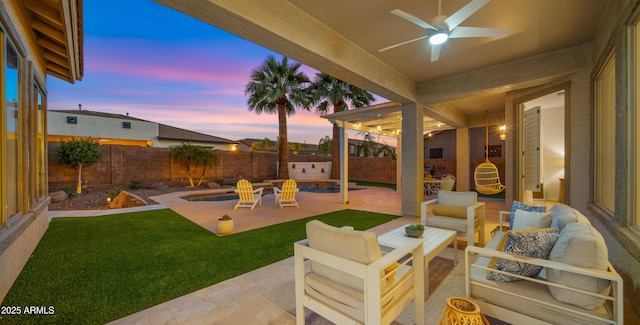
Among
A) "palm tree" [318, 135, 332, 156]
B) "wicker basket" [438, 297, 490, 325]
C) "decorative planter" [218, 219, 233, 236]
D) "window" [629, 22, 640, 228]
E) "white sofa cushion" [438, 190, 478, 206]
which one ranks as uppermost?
"palm tree" [318, 135, 332, 156]

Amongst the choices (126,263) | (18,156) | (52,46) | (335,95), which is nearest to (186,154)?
(335,95)

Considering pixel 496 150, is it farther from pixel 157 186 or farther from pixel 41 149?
pixel 41 149

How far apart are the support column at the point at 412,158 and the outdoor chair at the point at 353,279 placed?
4.38m

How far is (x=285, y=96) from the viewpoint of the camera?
13.6m

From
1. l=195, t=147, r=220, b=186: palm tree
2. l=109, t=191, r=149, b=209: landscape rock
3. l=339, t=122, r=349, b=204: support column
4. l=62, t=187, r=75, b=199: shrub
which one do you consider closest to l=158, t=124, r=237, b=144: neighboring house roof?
l=195, t=147, r=220, b=186: palm tree

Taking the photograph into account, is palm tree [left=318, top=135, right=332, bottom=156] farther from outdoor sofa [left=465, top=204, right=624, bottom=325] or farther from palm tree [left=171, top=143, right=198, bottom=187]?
outdoor sofa [left=465, top=204, right=624, bottom=325]

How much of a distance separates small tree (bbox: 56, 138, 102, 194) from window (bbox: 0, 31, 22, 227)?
27.8ft

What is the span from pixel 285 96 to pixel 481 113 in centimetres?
942

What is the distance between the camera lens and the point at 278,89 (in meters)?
13.0

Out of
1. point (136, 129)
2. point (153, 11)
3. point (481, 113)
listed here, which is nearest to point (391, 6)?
point (481, 113)

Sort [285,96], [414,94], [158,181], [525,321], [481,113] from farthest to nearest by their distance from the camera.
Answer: [285,96]
[158,181]
[481,113]
[414,94]
[525,321]

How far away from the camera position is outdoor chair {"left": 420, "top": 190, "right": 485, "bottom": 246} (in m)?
3.74

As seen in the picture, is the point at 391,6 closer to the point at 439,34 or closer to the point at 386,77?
the point at 439,34

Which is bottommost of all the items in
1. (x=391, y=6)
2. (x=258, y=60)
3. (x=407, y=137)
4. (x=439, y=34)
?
(x=407, y=137)
